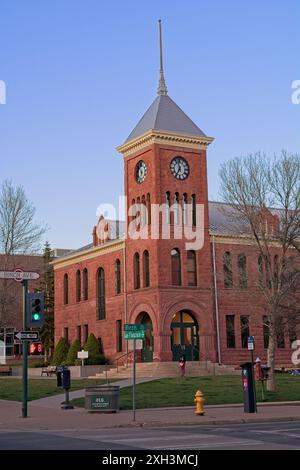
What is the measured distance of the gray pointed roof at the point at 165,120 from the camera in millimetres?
52469

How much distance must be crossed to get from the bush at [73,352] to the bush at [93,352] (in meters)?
1.58

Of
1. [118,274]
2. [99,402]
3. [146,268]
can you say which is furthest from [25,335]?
[118,274]

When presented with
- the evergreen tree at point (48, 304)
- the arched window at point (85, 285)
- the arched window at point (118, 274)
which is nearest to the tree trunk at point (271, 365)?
the arched window at point (118, 274)

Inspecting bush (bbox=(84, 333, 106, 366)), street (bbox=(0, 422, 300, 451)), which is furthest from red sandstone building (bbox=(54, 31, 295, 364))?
street (bbox=(0, 422, 300, 451))

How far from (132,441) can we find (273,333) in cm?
2018

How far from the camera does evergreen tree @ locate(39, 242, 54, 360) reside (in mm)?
71438

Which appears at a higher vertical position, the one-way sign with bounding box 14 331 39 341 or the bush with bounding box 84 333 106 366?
the one-way sign with bounding box 14 331 39 341

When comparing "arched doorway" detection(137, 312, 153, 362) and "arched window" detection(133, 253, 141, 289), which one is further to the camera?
"arched window" detection(133, 253, 141, 289)

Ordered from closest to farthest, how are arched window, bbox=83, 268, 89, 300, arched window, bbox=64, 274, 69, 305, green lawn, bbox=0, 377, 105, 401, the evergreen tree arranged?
green lawn, bbox=0, 377, 105, 401, arched window, bbox=83, 268, 89, 300, arched window, bbox=64, 274, 69, 305, the evergreen tree

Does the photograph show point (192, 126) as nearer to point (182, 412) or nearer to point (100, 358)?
point (100, 358)

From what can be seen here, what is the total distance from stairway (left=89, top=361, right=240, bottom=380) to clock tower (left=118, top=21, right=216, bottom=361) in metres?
1.09

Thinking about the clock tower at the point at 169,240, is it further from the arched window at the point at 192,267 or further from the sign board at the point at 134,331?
the sign board at the point at 134,331

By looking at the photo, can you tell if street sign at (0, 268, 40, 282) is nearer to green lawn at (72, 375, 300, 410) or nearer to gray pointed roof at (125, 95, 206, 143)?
green lawn at (72, 375, 300, 410)

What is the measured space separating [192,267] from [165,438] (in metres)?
35.5
